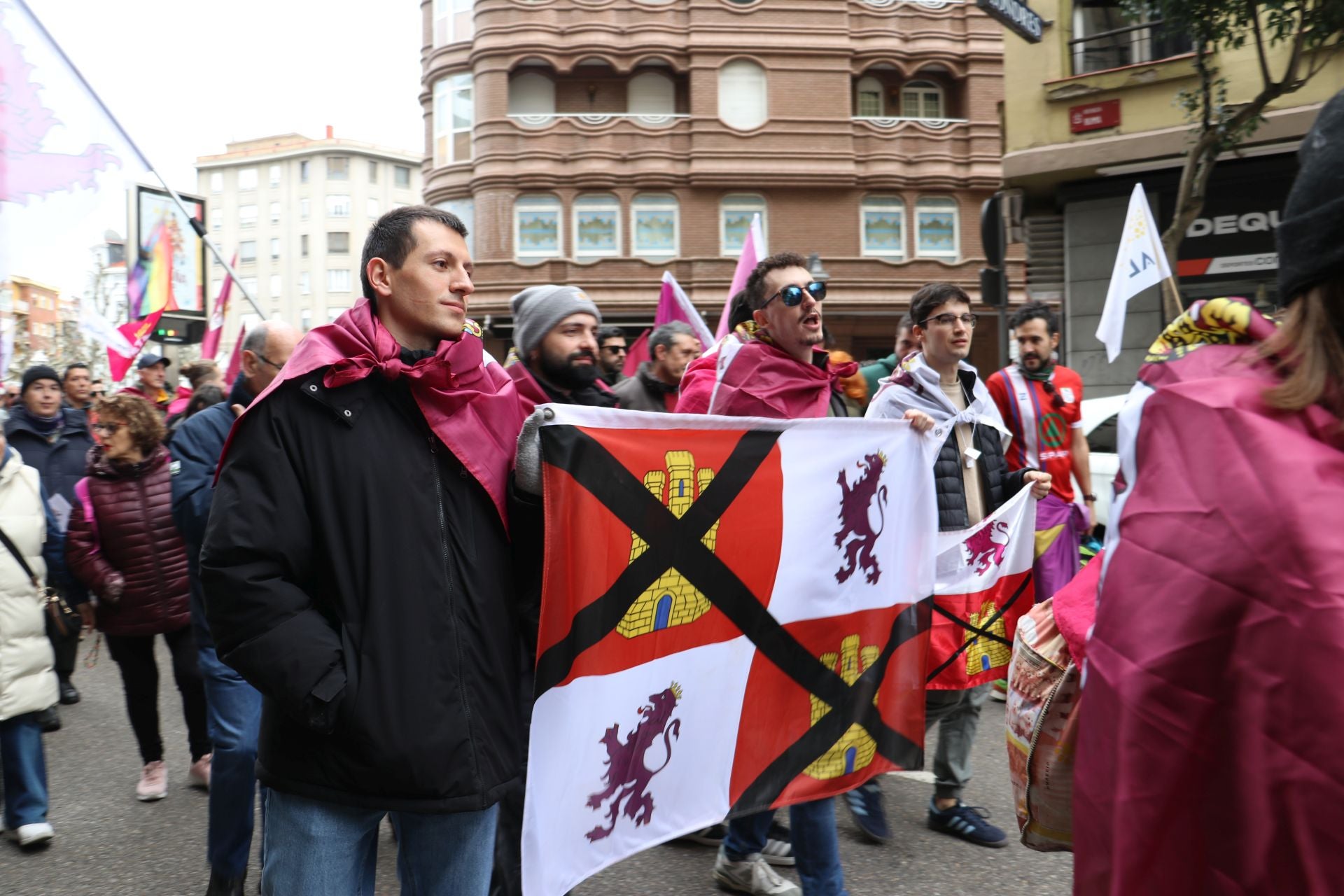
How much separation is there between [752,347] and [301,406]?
209 cm

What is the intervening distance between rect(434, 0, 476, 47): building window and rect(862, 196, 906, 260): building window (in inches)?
483

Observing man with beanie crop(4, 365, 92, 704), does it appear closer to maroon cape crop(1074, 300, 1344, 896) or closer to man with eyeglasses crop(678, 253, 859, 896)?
man with eyeglasses crop(678, 253, 859, 896)

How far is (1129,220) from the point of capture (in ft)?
27.6

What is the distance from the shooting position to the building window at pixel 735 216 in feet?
101

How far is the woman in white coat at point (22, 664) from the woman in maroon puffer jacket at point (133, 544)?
0.22 meters

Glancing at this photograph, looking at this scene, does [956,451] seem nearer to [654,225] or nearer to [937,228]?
[654,225]

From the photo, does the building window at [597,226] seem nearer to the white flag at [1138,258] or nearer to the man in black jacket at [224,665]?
the white flag at [1138,258]

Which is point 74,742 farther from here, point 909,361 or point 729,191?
point 729,191

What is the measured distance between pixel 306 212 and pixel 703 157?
62308 mm

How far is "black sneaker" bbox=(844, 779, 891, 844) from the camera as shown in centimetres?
457

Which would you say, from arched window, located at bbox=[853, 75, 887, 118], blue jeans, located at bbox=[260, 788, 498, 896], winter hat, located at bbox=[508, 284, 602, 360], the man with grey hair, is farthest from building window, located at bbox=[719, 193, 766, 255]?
blue jeans, located at bbox=[260, 788, 498, 896]

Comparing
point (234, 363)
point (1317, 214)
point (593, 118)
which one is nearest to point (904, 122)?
point (593, 118)

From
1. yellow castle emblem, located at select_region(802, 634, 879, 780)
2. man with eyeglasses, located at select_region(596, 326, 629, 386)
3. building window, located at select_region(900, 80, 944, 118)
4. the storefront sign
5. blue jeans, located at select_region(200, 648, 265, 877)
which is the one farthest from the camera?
building window, located at select_region(900, 80, 944, 118)

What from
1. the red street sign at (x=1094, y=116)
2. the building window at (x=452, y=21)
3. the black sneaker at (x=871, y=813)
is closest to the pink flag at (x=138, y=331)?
the black sneaker at (x=871, y=813)
